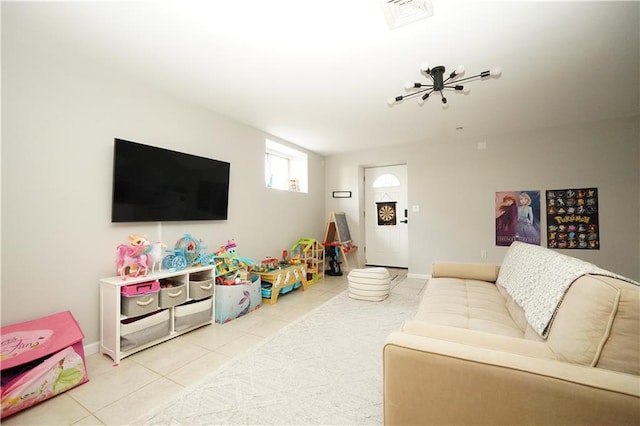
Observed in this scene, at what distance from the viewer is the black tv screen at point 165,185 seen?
7.61 feet

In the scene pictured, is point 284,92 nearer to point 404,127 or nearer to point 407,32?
point 407,32

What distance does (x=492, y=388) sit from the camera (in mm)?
937

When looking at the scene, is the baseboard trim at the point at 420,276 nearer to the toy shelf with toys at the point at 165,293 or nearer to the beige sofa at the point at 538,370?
the toy shelf with toys at the point at 165,293

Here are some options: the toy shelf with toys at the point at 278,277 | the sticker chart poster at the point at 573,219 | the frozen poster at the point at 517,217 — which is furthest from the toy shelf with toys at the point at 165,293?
the sticker chart poster at the point at 573,219

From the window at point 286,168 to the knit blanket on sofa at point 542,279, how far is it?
357cm

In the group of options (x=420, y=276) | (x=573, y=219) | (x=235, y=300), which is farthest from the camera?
(x=420, y=276)

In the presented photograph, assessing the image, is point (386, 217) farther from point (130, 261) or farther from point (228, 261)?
point (130, 261)

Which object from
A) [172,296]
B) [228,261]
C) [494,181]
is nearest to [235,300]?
[228,261]

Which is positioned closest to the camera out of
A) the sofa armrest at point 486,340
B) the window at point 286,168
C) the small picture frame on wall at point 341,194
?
the sofa armrest at point 486,340

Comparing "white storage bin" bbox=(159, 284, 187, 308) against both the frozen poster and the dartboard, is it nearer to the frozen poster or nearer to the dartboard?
the dartboard

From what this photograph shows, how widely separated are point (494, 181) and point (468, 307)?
10.4ft

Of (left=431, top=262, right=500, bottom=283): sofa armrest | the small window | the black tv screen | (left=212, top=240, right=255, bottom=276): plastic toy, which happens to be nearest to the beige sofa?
(left=431, top=262, right=500, bottom=283): sofa armrest

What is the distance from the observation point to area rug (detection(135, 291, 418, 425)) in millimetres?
1445

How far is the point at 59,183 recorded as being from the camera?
2.04m
